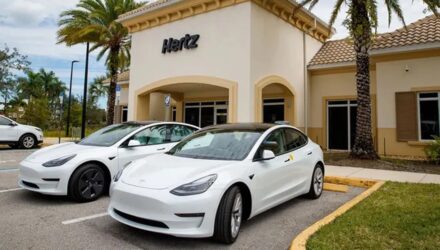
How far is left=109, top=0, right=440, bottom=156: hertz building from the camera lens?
12633 millimetres

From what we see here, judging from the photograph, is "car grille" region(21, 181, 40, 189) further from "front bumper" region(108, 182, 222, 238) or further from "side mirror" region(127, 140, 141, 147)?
"front bumper" region(108, 182, 222, 238)

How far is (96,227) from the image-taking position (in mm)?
4750

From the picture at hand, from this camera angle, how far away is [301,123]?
51.6 ft

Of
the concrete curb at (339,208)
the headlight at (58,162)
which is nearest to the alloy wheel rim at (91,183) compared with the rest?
the headlight at (58,162)

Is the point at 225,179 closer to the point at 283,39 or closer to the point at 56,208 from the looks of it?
the point at 56,208

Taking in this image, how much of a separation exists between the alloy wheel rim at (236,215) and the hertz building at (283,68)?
7.93 meters

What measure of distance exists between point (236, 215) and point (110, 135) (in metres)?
4.01

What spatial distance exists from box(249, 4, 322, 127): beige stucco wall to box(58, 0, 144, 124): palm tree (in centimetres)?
1007

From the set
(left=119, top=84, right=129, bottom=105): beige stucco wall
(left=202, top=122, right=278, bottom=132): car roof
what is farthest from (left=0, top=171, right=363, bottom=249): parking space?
(left=119, top=84, right=129, bottom=105): beige stucco wall

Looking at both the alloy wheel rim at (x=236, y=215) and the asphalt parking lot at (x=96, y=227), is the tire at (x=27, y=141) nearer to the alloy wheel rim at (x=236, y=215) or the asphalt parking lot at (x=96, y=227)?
the asphalt parking lot at (x=96, y=227)

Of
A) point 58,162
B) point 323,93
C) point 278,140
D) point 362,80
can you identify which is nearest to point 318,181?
point 278,140

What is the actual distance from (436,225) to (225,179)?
120 inches

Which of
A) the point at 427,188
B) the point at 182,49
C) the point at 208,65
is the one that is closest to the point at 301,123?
the point at 208,65

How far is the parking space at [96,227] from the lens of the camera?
4.15 metres
